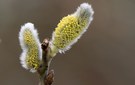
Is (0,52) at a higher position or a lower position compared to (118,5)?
lower

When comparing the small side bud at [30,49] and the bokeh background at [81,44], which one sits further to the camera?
the bokeh background at [81,44]

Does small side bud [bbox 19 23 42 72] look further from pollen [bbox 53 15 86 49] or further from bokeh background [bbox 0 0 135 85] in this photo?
bokeh background [bbox 0 0 135 85]

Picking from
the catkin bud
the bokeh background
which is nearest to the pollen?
the catkin bud

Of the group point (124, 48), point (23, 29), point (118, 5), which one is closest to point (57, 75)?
point (124, 48)

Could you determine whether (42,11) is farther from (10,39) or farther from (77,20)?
(77,20)

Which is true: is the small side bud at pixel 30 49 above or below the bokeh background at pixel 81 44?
below

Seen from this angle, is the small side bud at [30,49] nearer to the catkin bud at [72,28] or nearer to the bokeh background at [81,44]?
the catkin bud at [72,28]

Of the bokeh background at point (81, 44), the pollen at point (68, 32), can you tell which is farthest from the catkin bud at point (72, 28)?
the bokeh background at point (81, 44)
